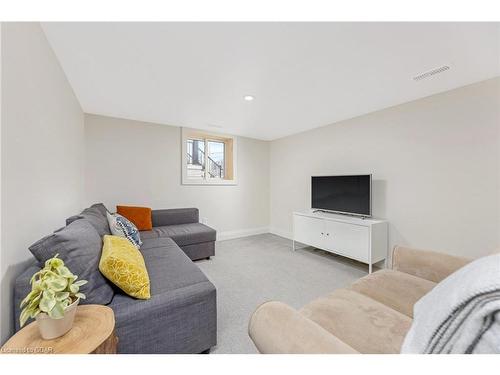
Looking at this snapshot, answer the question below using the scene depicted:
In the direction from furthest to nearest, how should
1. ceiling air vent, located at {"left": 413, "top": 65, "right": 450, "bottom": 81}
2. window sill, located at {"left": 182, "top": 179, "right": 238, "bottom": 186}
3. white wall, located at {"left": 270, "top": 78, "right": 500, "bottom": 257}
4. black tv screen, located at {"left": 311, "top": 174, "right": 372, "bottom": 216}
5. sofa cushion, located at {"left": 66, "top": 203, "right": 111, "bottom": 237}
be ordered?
window sill, located at {"left": 182, "top": 179, "right": 238, "bottom": 186}, black tv screen, located at {"left": 311, "top": 174, "right": 372, "bottom": 216}, white wall, located at {"left": 270, "top": 78, "right": 500, "bottom": 257}, ceiling air vent, located at {"left": 413, "top": 65, "right": 450, "bottom": 81}, sofa cushion, located at {"left": 66, "top": 203, "right": 111, "bottom": 237}

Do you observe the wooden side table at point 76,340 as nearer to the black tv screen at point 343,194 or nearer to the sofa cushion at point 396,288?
the sofa cushion at point 396,288

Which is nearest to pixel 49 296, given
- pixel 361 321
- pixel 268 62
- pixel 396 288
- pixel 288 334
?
pixel 288 334

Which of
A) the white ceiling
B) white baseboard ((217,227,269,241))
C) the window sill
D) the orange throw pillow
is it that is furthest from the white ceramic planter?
white baseboard ((217,227,269,241))

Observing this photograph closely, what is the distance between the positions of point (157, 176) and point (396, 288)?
355cm

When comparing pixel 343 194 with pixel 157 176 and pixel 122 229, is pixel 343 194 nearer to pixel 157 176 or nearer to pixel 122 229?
pixel 122 229

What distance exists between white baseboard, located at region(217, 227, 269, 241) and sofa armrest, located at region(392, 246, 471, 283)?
3092mm

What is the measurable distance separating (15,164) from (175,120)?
254 centimetres

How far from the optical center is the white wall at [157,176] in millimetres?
3123

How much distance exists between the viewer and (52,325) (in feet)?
2.48

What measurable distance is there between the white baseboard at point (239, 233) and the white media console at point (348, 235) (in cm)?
148

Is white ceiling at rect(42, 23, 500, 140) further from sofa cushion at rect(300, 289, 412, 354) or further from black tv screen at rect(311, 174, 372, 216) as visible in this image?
sofa cushion at rect(300, 289, 412, 354)

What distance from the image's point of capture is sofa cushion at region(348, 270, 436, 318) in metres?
1.20

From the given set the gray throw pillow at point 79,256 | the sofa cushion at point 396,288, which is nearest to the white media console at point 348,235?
the sofa cushion at point 396,288
